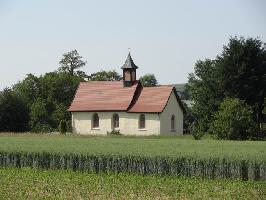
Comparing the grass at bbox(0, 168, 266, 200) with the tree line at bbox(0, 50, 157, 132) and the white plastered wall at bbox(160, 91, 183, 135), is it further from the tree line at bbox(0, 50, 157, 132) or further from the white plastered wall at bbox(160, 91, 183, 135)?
the tree line at bbox(0, 50, 157, 132)

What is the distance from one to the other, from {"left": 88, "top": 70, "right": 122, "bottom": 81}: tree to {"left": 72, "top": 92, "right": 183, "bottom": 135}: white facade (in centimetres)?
3479

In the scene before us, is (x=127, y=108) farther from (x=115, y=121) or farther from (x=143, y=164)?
(x=143, y=164)

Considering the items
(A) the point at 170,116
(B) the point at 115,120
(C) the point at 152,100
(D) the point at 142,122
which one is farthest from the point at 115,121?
(A) the point at 170,116

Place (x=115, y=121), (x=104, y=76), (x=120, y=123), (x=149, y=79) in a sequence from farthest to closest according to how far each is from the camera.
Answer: (x=149, y=79) → (x=104, y=76) → (x=115, y=121) → (x=120, y=123)

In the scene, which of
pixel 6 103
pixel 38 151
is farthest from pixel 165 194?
pixel 6 103

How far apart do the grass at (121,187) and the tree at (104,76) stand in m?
72.5

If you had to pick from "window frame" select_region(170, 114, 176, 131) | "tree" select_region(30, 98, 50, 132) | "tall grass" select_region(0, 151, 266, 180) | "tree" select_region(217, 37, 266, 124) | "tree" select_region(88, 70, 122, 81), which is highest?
"tree" select_region(88, 70, 122, 81)

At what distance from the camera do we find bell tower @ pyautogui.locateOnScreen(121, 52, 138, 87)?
200 ft

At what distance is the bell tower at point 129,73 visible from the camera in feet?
200

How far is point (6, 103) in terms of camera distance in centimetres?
6475

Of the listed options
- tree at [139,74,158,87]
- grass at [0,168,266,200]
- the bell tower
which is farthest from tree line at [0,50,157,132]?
grass at [0,168,266,200]

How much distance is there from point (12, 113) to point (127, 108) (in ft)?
50.6

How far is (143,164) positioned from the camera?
24625 millimetres

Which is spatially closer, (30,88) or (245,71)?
(245,71)
